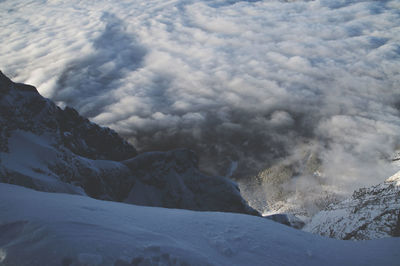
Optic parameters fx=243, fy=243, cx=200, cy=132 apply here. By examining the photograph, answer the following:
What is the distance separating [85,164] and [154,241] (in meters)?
15.9

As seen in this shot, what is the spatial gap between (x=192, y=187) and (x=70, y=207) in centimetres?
2020

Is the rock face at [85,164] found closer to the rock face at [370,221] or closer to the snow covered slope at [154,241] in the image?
the snow covered slope at [154,241]

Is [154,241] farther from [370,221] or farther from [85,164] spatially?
[370,221]

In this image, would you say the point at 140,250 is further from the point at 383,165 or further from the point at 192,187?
the point at 383,165

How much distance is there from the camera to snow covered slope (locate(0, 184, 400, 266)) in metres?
3.97

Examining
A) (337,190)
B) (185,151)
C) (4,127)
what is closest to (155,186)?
(185,151)

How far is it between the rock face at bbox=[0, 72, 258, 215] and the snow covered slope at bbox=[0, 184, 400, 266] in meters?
8.35

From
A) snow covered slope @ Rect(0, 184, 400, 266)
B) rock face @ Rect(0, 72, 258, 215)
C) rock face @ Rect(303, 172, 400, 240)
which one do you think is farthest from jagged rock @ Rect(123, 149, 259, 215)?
snow covered slope @ Rect(0, 184, 400, 266)

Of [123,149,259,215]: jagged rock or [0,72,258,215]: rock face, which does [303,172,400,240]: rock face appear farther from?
[0,72,258,215]: rock face

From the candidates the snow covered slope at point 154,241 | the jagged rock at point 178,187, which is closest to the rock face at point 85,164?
the jagged rock at point 178,187

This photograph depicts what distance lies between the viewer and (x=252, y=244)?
18.1ft

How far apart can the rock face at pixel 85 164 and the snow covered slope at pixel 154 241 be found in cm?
835

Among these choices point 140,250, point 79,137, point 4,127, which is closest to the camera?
point 140,250

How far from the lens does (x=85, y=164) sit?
1853 cm
